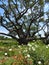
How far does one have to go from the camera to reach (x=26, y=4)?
34.8 metres

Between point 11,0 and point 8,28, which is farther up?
point 11,0

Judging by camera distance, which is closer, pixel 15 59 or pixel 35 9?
pixel 15 59

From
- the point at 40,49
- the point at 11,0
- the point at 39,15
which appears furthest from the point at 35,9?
the point at 40,49

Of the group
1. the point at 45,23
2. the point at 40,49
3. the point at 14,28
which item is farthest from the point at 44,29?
the point at 40,49

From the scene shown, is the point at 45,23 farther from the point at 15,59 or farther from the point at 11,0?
the point at 15,59

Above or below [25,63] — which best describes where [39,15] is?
below

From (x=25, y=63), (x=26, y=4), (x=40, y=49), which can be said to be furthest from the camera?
(x=26, y=4)

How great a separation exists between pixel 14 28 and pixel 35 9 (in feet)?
11.1

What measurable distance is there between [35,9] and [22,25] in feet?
8.12

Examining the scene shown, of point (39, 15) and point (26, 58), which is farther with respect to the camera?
point (39, 15)

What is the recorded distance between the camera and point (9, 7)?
34781 millimetres

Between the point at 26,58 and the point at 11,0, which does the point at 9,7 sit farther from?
the point at 26,58

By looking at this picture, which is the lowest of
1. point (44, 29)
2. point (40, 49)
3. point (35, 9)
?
point (44, 29)

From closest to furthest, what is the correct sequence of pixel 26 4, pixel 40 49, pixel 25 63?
pixel 25 63
pixel 40 49
pixel 26 4
